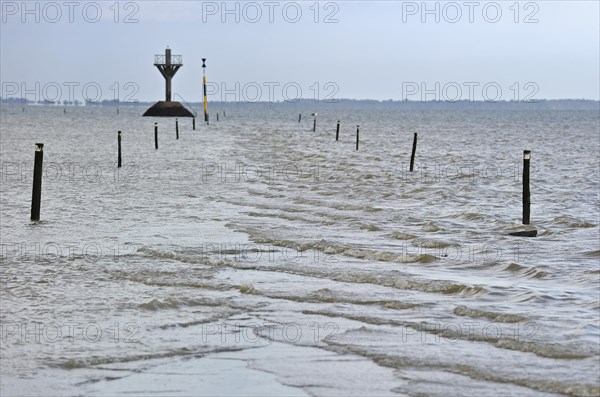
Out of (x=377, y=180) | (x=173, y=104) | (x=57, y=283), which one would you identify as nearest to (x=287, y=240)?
(x=57, y=283)

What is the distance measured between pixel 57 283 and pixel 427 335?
529cm

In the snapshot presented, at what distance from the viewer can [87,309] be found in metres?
11.2

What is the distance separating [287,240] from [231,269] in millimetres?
3033

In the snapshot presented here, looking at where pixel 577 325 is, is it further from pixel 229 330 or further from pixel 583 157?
pixel 583 157

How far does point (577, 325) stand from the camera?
10500 mm

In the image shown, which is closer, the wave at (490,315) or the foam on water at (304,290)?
the foam on water at (304,290)

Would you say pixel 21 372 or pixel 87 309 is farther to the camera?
pixel 87 309

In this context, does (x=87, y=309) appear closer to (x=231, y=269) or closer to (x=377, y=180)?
(x=231, y=269)

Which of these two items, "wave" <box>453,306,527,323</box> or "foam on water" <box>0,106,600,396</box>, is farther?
"wave" <box>453,306,527,323</box>

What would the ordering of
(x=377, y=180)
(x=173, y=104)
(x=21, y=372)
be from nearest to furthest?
1. (x=21, y=372)
2. (x=377, y=180)
3. (x=173, y=104)

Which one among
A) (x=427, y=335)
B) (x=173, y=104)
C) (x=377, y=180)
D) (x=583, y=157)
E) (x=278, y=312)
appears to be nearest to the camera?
(x=427, y=335)

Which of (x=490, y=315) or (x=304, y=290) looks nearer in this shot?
(x=490, y=315)

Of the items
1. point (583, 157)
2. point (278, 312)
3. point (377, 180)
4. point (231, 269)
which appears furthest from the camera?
point (583, 157)

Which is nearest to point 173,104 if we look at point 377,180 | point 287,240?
point 377,180
